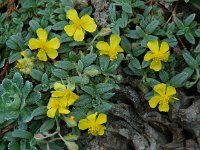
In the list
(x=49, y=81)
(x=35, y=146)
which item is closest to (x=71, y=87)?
(x=49, y=81)


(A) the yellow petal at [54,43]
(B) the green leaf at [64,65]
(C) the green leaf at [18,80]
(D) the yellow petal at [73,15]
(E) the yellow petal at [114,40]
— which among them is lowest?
(C) the green leaf at [18,80]

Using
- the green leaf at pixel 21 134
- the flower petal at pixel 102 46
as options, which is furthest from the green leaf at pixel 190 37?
the green leaf at pixel 21 134

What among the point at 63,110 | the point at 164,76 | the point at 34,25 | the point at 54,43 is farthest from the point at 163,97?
the point at 34,25

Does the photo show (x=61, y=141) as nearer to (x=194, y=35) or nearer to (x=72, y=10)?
(x=72, y=10)

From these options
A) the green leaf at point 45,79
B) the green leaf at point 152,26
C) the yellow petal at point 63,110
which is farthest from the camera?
the green leaf at point 152,26

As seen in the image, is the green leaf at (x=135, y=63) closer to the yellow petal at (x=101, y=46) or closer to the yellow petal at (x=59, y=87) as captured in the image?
the yellow petal at (x=101, y=46)

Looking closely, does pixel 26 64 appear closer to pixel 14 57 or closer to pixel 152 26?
pixel 14 57

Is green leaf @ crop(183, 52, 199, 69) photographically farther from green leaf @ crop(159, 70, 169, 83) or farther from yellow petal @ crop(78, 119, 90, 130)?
yellow petal @ crop(78, 119, 90, 130)
